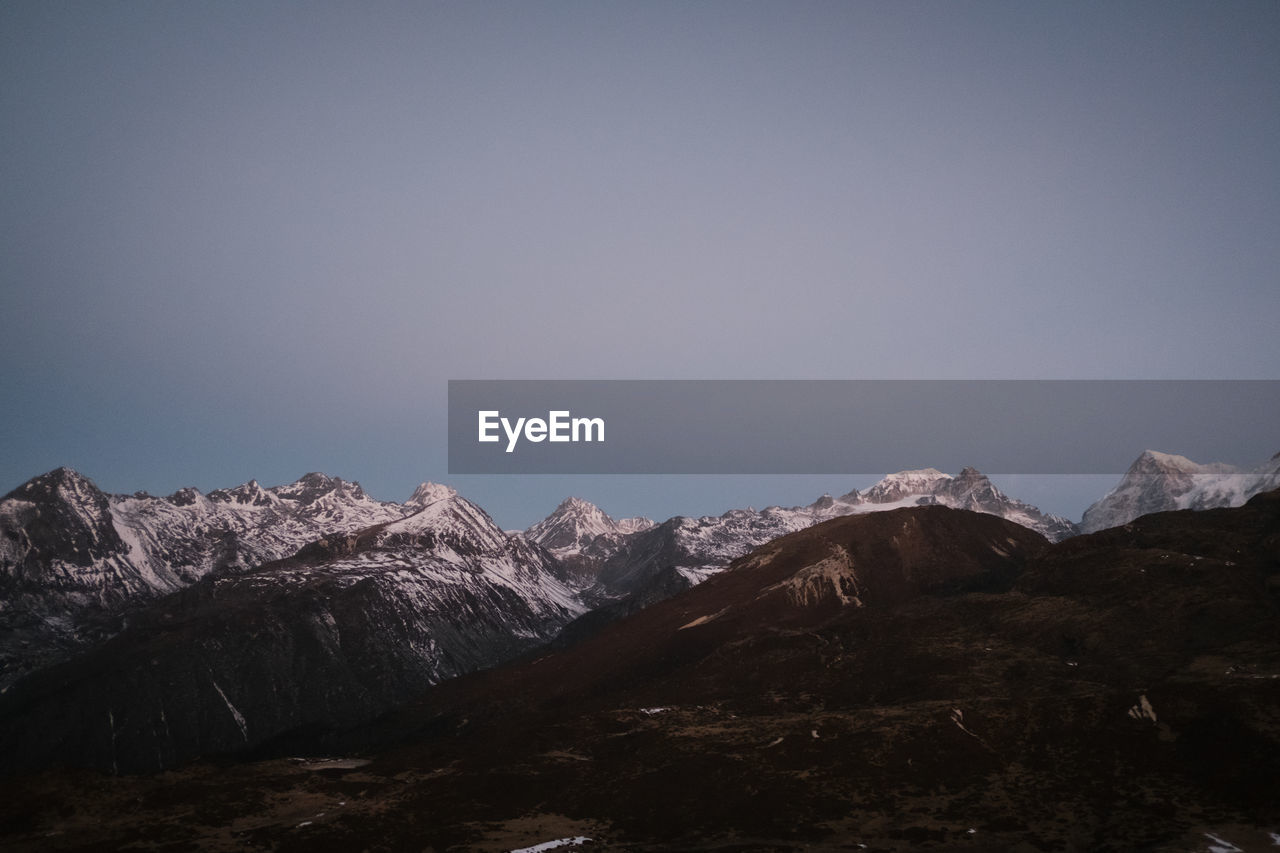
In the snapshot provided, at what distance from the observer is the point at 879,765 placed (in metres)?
128

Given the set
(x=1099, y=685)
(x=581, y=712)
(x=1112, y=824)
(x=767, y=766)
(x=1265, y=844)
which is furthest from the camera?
(x=581, y=712)

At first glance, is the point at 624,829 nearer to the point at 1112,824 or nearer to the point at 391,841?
the point at 391,841

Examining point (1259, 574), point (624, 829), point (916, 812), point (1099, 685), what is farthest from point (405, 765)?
point (1259, 574)

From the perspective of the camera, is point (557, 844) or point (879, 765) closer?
point (557, 844)

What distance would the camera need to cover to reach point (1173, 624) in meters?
162

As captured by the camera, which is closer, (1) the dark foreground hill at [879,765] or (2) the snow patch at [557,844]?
(2) the snow patch at [557,844]

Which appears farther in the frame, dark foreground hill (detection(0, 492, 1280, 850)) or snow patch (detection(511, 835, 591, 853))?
dark foreground hill (detection(0, 492, 1280, 850))

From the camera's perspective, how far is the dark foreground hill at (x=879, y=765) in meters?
108

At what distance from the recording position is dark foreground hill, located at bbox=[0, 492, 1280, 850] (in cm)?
10844

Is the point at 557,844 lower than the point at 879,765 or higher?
lower

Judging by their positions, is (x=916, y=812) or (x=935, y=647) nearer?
(x=916, y=812)

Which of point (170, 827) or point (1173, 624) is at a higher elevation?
point (1173, 624)

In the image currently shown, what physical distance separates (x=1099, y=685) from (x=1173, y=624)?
Result: 3177 cm

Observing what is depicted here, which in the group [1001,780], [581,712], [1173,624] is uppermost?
[1173,624]
